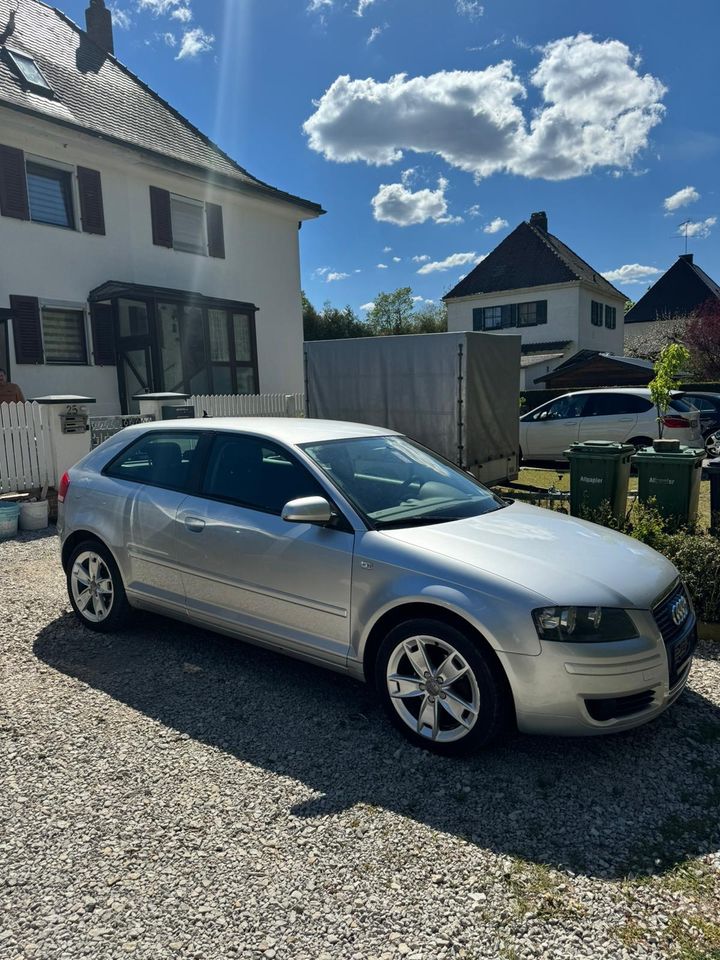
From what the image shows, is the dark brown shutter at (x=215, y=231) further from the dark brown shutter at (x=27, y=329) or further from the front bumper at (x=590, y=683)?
the front bumper at (x=590, y=683)

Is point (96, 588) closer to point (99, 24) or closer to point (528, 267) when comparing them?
point (99, 24)

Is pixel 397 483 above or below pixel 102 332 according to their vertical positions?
below

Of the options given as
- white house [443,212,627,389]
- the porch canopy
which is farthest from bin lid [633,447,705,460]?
white house [443,212,627,389]

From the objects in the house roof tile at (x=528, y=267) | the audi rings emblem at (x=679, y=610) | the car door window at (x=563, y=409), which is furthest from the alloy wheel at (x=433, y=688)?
the house roof tile at (x=528, y=267)

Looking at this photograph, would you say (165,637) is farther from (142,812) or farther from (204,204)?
(204,204)

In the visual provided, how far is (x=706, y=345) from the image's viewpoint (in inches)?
1192

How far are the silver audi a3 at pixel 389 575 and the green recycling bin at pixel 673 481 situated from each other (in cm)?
282

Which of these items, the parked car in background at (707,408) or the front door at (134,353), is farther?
the front door at (134,353)

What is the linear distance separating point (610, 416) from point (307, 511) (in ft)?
33.7

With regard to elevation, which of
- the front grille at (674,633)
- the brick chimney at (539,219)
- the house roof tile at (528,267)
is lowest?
the front grille at (674,633)

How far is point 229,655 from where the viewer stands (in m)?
4.35

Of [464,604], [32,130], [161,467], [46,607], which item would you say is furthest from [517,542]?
[32,130]

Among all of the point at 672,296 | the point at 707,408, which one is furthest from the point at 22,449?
the point at 672,296

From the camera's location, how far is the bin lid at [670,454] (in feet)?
20.5
